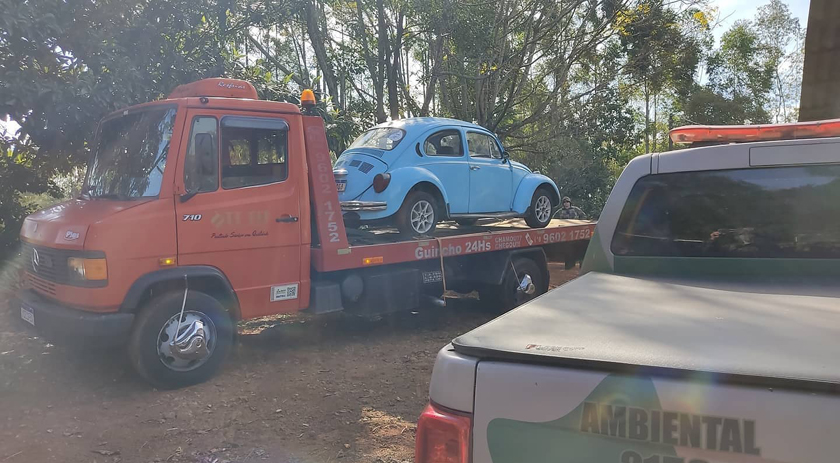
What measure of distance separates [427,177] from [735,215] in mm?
4520

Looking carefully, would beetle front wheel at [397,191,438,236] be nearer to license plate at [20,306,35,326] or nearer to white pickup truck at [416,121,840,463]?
license plate at [20,306,35,326]

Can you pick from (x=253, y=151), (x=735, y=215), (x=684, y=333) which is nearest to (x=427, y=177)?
(x=253, y=151)

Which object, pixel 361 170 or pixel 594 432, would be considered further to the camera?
pixel 361 170

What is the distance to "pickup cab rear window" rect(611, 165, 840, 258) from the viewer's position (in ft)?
9.33

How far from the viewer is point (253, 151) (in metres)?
5.96

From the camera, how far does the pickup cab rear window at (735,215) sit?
2.84 metres

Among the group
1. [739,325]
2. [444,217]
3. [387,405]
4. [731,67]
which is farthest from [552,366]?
[731,67]

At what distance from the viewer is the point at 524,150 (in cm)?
1912

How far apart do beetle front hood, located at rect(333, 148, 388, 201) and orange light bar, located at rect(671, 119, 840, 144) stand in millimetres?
4086

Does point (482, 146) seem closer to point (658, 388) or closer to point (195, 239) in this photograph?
point (195, 239)

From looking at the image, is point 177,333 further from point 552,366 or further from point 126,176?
point 552,366

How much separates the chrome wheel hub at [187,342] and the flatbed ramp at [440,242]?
4.29 ft

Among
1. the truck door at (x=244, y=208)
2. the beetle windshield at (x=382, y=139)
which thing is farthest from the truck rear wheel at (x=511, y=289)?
the truck door at (x=244, y=208)

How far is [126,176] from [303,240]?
5.74ft
